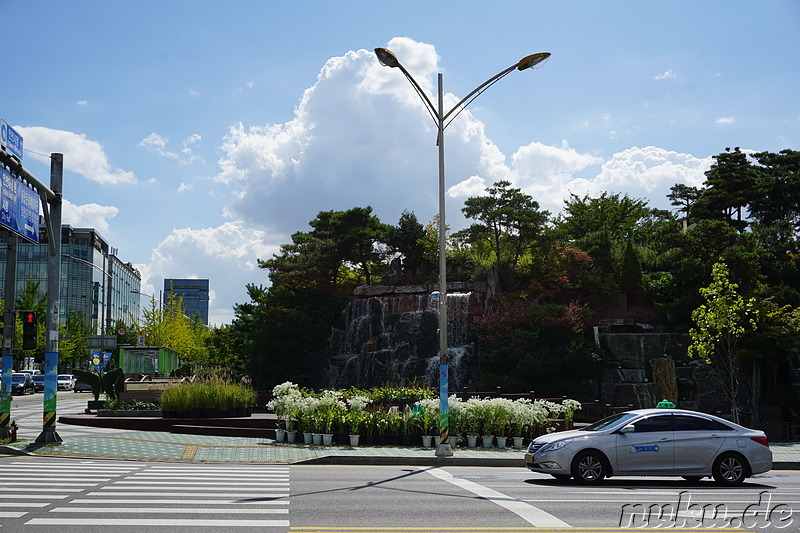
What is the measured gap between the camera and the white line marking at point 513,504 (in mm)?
9234

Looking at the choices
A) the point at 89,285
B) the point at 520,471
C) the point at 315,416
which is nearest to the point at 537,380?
the point at 315,416

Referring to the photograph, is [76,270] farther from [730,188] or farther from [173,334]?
[730,188]

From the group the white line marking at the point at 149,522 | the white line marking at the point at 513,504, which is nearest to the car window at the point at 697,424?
the white line marking at the point at 513,504

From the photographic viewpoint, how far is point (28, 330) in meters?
20.4

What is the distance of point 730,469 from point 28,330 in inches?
693

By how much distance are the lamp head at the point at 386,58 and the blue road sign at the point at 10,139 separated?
30.4 feet

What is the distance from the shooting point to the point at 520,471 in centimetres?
1647

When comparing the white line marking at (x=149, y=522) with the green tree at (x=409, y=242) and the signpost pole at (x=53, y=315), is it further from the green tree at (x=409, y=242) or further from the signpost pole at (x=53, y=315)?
the green tree at (x=409, y=242)

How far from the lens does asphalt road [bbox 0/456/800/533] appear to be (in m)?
8.96

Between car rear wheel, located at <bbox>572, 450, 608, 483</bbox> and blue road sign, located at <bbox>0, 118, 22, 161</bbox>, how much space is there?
15.0m

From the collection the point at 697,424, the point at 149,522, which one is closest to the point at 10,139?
the point at 149,522

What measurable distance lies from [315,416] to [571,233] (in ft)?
149

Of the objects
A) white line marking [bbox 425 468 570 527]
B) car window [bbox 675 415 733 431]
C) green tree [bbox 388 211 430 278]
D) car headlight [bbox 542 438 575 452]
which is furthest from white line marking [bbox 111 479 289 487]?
green tree [bbox 388 211 430 278]

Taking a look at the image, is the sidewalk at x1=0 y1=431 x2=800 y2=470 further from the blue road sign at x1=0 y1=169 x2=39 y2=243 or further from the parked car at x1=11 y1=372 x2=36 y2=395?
the parked car at x1=11 y1=372 x2=36 y2=395
